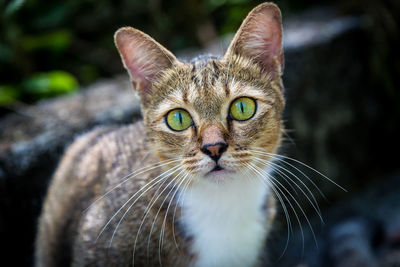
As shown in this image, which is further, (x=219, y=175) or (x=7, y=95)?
(x=7, y=95)

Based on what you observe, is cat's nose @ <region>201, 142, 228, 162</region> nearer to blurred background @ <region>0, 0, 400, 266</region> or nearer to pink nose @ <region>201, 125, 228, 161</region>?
pink nose @ <region>201, 125, 228, 161</region>

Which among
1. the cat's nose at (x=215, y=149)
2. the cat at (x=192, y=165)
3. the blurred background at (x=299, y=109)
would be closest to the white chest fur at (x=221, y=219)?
the cat at (x=192, y=165)

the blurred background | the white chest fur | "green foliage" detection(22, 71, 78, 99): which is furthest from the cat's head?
"green foliage" detection(22, 71, 78, 99)

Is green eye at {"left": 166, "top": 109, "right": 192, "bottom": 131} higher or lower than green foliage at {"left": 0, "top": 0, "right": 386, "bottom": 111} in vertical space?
lower

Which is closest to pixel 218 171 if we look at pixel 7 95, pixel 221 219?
pixel 221 219

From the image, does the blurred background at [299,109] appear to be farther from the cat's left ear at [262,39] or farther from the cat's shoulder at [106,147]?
the cat's left ear at [262,39]

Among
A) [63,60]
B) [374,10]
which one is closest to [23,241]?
[63,60]

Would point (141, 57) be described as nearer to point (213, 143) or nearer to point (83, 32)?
point (213, 143)
